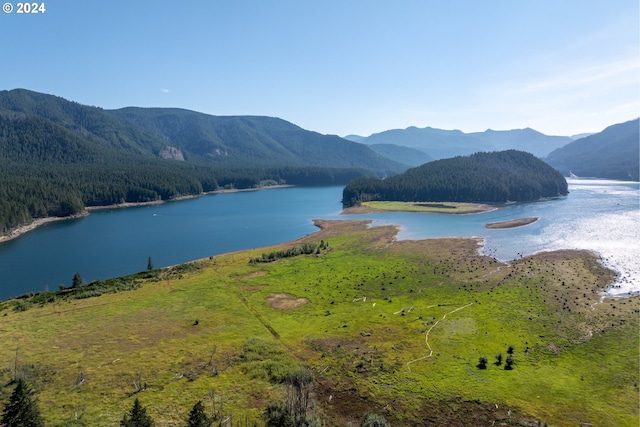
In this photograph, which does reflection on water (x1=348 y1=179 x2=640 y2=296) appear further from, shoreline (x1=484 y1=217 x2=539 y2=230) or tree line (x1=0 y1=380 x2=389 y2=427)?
tree line (x1=0 y1=380 x2=389 y2=427)

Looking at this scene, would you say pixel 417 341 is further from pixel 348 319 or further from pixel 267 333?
pixel 267 333

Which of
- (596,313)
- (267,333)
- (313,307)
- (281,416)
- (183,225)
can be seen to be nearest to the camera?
(281,416)

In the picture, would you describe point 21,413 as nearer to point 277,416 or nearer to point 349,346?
point 277,416

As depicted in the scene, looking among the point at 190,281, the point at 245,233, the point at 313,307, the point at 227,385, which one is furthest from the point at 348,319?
the point at 245,233

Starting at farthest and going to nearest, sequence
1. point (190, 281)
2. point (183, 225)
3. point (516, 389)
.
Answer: point (183, 225) < point (190, 281) < point (516, 389)

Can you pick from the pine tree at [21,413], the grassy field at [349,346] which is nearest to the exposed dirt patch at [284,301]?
the grassy field at [349,346]

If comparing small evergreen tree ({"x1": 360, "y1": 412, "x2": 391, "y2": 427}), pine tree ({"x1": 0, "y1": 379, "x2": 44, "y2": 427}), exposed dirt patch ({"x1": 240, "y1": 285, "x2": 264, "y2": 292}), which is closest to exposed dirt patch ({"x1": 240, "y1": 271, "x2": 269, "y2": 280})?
exposed dirt patch ({"x1": 240, "y1": 285, "x2": 264, "y2": 292})

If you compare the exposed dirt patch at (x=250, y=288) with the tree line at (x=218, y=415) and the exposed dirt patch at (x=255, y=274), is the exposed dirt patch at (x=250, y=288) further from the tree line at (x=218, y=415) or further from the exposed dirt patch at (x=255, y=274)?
the tree line at (x=218, y=415)
